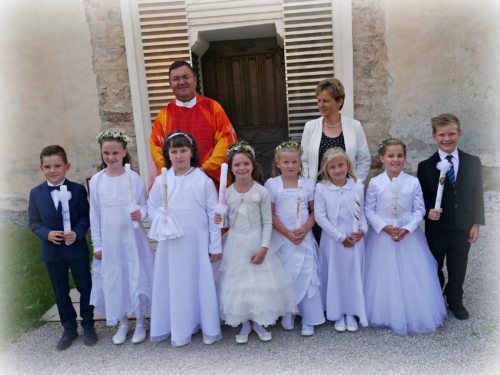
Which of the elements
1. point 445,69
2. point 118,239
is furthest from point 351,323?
point 445,69

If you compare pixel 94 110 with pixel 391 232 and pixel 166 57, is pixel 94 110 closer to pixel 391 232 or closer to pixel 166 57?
pixel 166 57

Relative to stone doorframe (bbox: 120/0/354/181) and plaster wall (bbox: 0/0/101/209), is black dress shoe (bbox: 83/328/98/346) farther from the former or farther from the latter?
plaster wall (bbox: 0/0/101/209)

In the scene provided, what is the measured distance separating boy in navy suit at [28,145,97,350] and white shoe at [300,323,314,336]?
1.52 metres

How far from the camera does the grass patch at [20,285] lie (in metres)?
3.62

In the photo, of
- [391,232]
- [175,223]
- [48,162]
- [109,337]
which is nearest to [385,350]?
[391,232]

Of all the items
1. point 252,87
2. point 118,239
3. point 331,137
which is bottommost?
point 118,239

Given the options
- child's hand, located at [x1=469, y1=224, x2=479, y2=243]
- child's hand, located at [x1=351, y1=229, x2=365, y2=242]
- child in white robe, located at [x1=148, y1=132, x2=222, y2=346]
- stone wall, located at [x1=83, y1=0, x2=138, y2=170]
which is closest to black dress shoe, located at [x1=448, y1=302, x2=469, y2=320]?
child's hand, located at [x1=469, y1=224, x2=479, y2=243]

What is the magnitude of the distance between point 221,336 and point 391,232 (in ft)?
4.65

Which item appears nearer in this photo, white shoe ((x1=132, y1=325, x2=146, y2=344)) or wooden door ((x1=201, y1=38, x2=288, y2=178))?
white shoe ((x1=132, y1=325, x2=146, y2=344))

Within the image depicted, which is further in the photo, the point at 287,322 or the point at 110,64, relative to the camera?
the point at 110,64

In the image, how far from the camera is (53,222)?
3027 millimetres

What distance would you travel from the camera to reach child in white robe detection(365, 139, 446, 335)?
300 centimetres

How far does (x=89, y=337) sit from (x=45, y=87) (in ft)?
12.5

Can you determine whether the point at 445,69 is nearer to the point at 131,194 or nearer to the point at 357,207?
the point at 357,207
